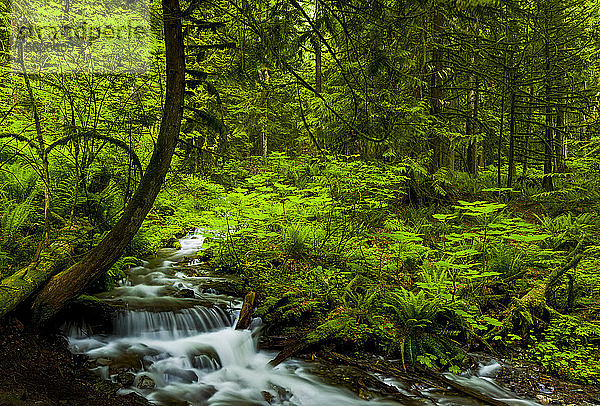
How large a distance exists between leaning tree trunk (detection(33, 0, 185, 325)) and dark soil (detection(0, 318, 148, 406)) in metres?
0.29

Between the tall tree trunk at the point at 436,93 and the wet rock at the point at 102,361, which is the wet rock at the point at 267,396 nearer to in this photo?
the wet rock at the point at 102,361

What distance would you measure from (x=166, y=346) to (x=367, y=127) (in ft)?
12.6

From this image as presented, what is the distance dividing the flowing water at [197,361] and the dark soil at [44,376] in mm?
258

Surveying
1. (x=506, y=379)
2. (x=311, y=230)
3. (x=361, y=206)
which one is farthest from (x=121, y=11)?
(x=506, y=379)

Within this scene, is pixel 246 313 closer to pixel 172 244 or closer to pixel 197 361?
pixel 197 361

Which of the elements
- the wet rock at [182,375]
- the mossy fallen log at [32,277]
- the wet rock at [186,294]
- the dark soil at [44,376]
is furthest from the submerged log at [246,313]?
the mossy fallen log at [32,277]

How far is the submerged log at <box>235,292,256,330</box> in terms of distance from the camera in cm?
595

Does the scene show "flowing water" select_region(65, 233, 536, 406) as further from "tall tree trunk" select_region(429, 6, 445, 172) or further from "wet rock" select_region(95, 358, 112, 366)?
"tall tree trunk" select_region(429, 6, 445, 172)

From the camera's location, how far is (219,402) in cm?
458

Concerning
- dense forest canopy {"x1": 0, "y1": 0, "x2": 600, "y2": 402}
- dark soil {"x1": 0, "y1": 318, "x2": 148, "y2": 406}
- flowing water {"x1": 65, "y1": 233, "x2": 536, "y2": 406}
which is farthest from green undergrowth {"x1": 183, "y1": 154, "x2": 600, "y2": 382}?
dark soil {"x1": 0, "y1": 318, "x2": 148, "y2": 406}

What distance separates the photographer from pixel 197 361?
17.3 ft

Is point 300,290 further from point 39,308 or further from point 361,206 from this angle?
point 39,308

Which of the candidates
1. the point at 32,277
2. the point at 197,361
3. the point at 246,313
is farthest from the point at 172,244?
the point at 32,277

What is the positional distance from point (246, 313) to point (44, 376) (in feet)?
9.02
